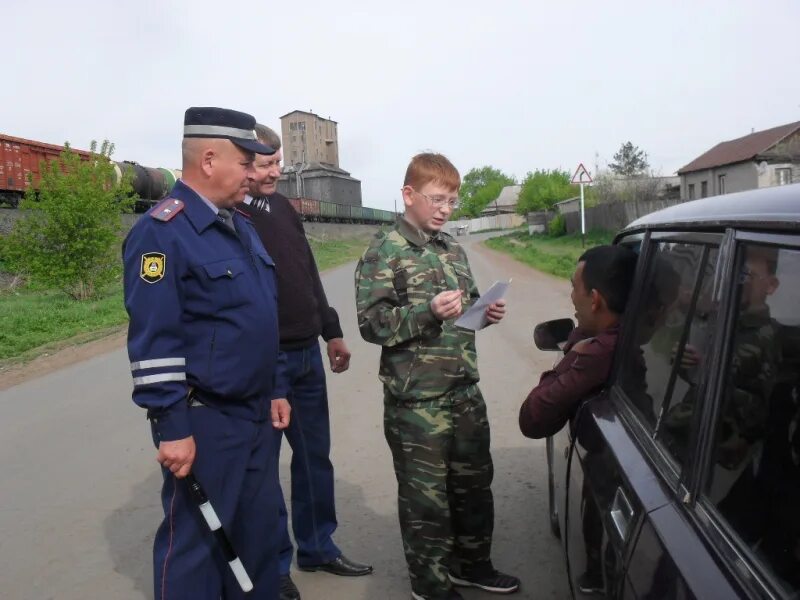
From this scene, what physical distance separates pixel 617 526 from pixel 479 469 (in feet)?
4.15

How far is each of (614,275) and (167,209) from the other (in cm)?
161

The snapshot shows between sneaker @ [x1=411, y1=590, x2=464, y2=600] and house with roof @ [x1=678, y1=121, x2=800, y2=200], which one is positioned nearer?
sneaker @ [x1=411, y1=590, x2=464, y2=600]

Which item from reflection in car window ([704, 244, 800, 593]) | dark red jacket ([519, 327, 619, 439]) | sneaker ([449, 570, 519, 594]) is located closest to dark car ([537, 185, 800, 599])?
reflection in car window ([704, 244, 800, 593])

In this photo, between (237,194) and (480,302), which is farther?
(480,302)

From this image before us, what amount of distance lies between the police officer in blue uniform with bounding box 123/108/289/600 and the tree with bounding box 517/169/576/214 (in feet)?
217

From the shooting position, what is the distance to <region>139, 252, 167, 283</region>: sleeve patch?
85.3 inches

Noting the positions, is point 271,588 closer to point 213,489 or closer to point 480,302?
point 213,489

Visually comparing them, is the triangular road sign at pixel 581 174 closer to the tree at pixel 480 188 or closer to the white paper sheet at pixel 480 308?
the white paper sheet at pixel 480 308

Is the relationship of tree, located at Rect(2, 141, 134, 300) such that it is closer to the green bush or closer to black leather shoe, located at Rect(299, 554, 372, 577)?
black leather shoe, located at Rect(299, 554, 372, 577)

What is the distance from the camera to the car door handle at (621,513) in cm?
175

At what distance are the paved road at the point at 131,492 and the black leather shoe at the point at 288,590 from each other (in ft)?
0.32

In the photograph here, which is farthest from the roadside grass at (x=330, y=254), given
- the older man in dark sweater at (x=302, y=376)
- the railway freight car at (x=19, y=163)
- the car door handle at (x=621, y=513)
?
the car door handle at (x=621, y=513)

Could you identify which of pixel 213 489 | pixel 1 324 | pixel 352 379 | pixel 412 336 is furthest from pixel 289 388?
pixel 1 324

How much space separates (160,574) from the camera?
2.27m
